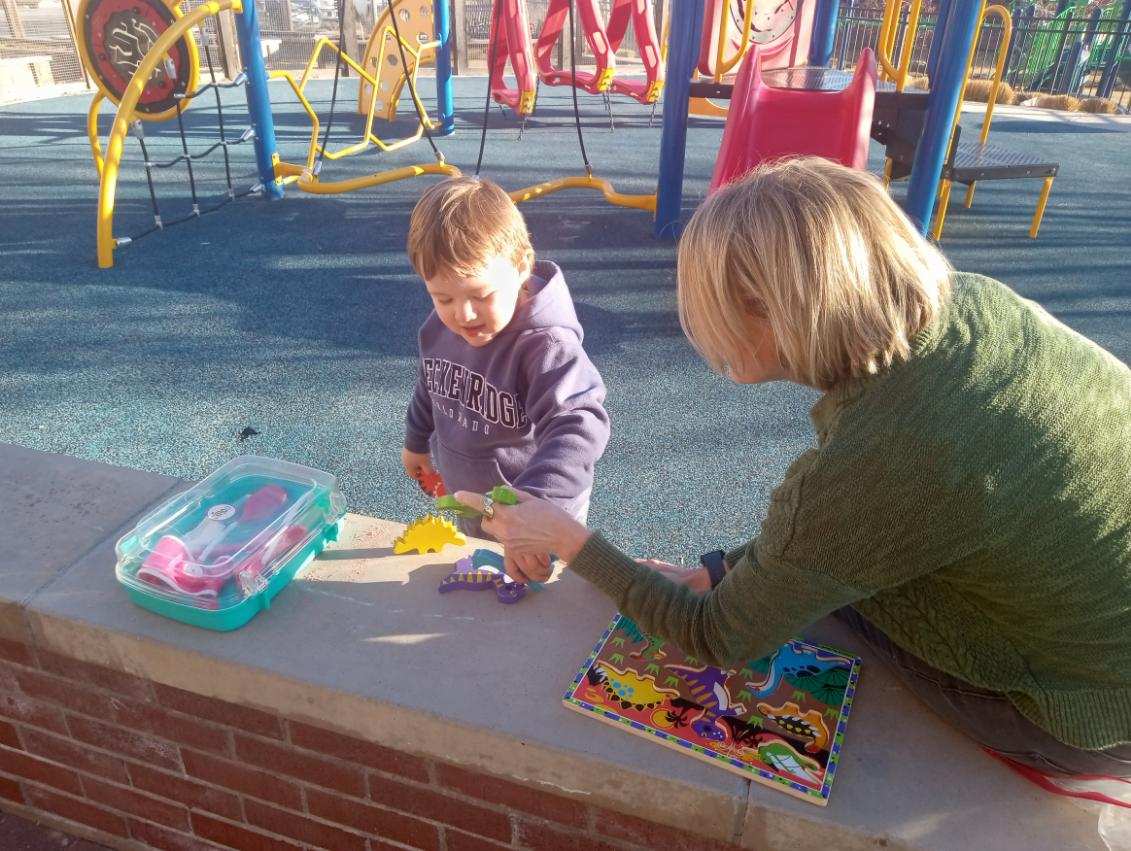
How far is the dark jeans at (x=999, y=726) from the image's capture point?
3.97ft

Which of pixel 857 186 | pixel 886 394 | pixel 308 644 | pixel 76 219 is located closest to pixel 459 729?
pixel 308 644

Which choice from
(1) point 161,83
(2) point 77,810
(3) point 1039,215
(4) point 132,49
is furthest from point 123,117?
(3) point 1039,215

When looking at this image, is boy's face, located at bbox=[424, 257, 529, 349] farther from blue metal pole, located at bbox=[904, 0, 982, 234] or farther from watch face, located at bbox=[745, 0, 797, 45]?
watch face, located at bbox=[745, 0, 797, 45]

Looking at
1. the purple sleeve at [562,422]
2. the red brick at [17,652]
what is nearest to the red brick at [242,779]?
the red brick at [17,652]

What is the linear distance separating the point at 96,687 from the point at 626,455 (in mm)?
2028

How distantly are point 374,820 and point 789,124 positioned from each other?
4393mm

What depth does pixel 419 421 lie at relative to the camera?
2.35 meters

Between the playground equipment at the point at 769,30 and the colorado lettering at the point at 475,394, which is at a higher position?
the playground equipment at the point at 769,30

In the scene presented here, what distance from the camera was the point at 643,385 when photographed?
12.4 feet

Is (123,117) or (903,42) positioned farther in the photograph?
(903,42)

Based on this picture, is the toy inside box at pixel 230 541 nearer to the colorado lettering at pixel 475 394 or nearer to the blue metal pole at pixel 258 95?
the colorado lettering at pixel 475 394

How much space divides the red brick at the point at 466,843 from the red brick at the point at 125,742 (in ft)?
2.01

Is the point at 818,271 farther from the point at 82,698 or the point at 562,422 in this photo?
the point at 82,698

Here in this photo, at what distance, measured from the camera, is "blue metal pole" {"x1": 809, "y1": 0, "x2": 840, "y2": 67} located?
696cm
